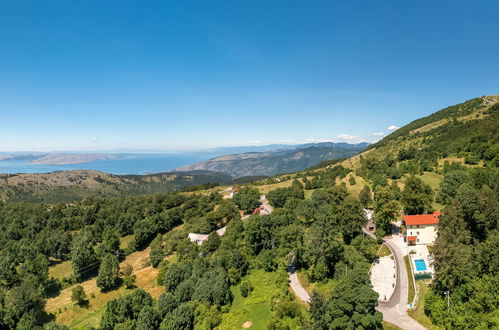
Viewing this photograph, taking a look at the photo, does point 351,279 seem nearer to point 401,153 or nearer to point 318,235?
point 318,235

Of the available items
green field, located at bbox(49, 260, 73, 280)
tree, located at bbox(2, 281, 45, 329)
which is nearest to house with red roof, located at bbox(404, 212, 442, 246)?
tree, located at bbox(2, 281, 45, 329)

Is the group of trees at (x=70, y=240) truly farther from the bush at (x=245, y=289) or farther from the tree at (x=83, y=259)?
the bush at (x=245, y=289)

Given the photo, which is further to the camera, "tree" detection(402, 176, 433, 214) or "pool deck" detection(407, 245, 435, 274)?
"tree" detection(402, 176, 433, 214)

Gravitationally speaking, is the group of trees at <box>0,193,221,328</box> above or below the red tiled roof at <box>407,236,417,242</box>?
below

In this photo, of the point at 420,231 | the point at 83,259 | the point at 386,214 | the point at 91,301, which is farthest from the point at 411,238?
the point at 83,259

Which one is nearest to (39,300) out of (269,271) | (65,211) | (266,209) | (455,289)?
(269,271)

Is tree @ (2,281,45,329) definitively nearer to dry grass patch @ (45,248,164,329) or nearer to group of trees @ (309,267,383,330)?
dry grass patch @ (45,248,164,329)

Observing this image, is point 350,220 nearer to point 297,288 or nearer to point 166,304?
point 297,288
